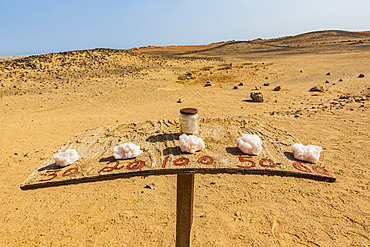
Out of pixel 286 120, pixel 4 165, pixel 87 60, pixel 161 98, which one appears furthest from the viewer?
pixel 87 60

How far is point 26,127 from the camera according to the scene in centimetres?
721

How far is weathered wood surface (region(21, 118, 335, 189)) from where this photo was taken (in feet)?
6.08

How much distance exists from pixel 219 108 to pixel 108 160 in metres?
6.64

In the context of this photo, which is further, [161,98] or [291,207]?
[161,98]

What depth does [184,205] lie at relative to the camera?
7.51 ft

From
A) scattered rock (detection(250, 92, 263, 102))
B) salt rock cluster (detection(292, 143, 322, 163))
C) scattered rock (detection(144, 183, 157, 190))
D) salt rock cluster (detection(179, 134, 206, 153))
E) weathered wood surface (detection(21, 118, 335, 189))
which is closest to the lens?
weathered wood surface (detection(21, 118, 335, 189))

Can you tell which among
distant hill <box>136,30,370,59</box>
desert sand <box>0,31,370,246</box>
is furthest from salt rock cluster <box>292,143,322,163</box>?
distant hill <box>136,30,370,59</box>

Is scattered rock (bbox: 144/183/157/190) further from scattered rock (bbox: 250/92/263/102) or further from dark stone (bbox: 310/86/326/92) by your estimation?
dark stone (bbox: 310/86/326/92)

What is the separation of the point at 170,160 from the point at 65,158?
3.08 ft

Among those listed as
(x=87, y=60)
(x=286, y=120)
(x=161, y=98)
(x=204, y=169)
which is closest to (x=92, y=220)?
(x=204, y=169)

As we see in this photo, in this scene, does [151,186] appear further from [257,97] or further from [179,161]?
[257,97]

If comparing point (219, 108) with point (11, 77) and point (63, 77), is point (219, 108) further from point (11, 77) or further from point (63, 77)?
point (11, 77)

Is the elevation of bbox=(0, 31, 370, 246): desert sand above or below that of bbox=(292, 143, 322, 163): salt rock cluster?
below

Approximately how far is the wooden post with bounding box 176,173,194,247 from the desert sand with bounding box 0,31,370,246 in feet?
2.59
